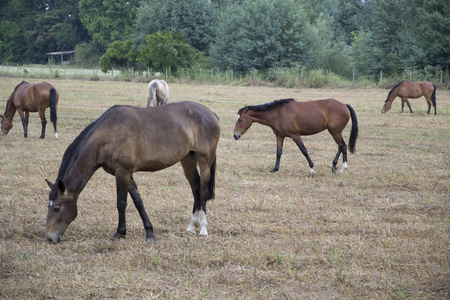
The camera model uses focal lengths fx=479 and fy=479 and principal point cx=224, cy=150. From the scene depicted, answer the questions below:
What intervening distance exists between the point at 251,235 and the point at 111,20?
7110cm

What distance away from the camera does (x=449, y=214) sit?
21.7 feet

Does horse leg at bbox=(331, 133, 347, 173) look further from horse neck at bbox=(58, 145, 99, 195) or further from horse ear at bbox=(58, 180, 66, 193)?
horse ear at bbox=(58, 180, 66, 193)

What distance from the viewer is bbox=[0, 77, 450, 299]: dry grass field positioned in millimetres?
4297

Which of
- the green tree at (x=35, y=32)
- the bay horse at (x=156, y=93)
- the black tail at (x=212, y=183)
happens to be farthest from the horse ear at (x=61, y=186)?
the green tree at (x=35, y=32)

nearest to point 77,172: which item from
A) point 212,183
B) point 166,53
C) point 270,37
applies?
point 212,183

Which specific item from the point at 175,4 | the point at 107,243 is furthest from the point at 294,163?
the point at 175,4

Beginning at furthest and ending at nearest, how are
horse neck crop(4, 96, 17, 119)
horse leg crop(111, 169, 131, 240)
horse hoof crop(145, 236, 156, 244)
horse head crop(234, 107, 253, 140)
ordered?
horse neck crop(4, 96, 17, 119) < horse head crop(234, 107, 253, 140) < horse hoof crop(145, 236, 156, 244) < horse leg crop(111, 169, 131, 240)

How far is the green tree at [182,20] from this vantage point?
2087 inches

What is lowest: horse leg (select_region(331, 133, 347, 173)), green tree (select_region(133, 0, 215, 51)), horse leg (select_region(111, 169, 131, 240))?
horse leg (select_region(331, 133, 347, 173))

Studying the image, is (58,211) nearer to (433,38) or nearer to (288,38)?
(433,38)

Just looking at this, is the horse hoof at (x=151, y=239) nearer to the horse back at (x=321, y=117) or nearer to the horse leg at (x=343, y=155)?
the horse leg at (x=343, y=155)

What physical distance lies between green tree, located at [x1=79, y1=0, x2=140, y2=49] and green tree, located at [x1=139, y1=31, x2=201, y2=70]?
2494 cm

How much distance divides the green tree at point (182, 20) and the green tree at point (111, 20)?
15.8 m

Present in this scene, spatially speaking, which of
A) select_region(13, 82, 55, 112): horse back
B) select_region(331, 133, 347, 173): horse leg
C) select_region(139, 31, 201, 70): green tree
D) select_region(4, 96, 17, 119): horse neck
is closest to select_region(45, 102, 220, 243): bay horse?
select_region(331, 133, 347, 173): horse leg
